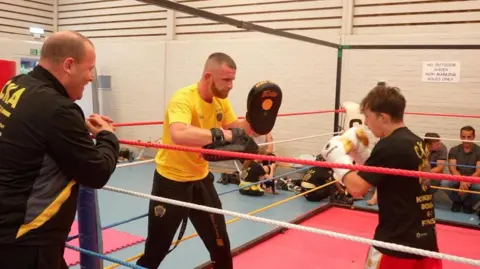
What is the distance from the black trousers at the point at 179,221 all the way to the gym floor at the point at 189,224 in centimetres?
95

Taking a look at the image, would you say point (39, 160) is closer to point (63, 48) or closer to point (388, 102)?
point (63, 48)

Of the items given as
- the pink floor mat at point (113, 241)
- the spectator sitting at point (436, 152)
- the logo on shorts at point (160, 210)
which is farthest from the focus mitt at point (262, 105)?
the spectator sitting at point (436, 152)

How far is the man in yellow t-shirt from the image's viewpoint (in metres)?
2.08

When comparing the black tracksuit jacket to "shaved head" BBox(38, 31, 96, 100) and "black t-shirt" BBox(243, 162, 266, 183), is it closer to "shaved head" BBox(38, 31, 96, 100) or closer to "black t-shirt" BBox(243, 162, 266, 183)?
"shaved head" BBox(38, 31, 96, 100)

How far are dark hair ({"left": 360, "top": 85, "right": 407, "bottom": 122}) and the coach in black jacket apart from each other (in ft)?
3.23

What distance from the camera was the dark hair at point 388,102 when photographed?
66.2 inches

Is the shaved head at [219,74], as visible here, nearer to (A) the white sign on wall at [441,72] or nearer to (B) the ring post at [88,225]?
(B) the ring post at [88,225]

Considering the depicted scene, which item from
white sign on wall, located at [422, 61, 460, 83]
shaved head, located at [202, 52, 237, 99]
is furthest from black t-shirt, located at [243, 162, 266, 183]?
shaved head, located at [202, 52, 237, 99]

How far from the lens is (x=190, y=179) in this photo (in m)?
2.12

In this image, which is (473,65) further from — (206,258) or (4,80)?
(4,80)

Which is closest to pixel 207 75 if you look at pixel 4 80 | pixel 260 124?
pixel 260 124

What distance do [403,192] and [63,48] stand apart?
121cm

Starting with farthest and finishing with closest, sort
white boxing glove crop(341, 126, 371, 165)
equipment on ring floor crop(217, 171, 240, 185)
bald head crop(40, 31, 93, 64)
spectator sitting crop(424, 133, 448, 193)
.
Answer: equipment on ring floor crop(217, 171, 240, 185) < spectator sitting crop(424, 133, 448, 193) < white boxing glove crop(341, 126, 371, 165) < bald head crop(40, 31, 93, 64)

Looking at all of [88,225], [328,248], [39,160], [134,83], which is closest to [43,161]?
[39,160]
